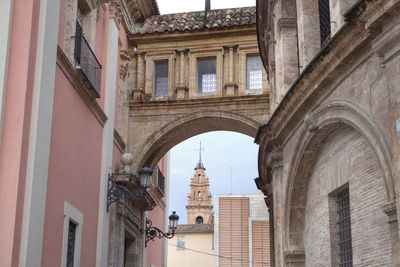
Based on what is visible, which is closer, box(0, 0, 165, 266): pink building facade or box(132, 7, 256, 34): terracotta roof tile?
box(0, 0, 165, 266): pink building facade

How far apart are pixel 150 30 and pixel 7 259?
11821 mm

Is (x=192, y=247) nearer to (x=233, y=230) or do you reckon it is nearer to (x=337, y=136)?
(x=233, y=230)

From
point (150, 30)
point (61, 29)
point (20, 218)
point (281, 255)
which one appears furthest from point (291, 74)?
point (150, 30)

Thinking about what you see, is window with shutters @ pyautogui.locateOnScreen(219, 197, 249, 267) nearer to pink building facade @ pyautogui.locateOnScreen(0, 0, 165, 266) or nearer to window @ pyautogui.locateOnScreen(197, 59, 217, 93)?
window @ pyautogui.locateOnScreen(197, 59, 217, 93)

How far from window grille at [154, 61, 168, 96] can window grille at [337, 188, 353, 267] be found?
10.6 meters

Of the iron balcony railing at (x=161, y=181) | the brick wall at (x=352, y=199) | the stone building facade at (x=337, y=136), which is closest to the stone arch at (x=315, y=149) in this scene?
the stone building facade at (x=337, y=136)

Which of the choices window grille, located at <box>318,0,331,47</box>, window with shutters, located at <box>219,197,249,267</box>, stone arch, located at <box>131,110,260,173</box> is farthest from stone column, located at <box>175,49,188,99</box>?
window with shutters, located at <box>219,197,249,267</box>

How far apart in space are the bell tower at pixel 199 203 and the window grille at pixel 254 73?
74.1 meters

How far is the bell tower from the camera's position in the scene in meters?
93.6

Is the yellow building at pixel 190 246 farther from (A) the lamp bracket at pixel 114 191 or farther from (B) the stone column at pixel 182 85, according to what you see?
(A) the lamp bracket at pixel 114 191

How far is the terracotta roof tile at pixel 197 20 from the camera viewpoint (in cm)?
1948

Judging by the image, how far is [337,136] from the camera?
991cm

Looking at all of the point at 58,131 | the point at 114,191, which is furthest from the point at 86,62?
the point at 114,191

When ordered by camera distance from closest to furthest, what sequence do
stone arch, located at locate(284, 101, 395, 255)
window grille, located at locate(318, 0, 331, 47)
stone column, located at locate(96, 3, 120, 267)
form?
1. stone arch, located at locate(284, 101, 395, 255)
2. window grille, located at locate(318, 0, 331, 47)
3. stone column, located at locate(96, 3, 120, 267)
